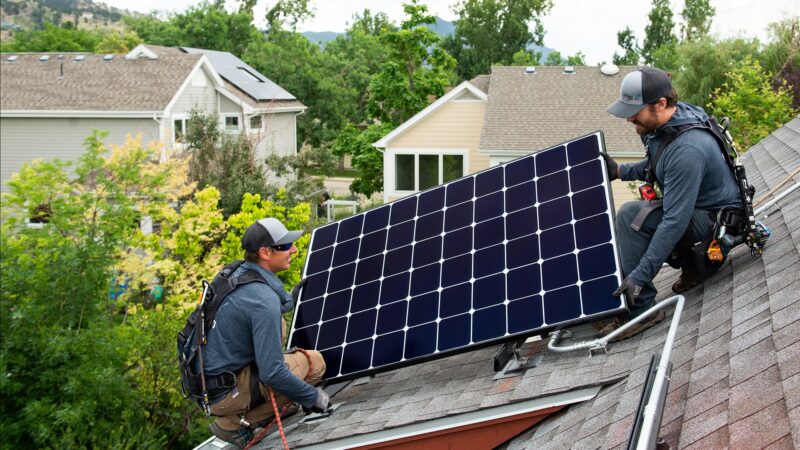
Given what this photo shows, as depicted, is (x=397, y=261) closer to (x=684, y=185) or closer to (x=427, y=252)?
(x=427, y=252)

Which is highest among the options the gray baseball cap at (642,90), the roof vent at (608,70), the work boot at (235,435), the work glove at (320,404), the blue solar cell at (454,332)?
the roof vent at (608,70)

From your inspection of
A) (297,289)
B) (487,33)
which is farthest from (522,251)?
(487,33)

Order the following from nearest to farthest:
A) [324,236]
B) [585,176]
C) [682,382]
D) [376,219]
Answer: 1. [682,382]
2. [585,176]
3. [376,219]
4. [324,236]

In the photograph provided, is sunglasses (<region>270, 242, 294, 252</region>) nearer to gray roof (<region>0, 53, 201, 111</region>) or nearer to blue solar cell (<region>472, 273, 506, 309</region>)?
blue solar cell (<region>472, 273, 506, 309</region>)

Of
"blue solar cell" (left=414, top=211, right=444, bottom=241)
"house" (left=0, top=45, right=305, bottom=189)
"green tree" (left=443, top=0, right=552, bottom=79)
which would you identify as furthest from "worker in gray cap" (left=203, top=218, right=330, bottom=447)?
"green tree" (left=443, top=0, right=552, bottom=79)

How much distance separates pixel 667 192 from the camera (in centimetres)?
532

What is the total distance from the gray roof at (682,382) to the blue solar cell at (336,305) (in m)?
0.64

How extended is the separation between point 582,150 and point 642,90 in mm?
1096

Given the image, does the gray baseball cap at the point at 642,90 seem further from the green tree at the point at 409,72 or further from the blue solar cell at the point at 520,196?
the green tree at the point at 409,72

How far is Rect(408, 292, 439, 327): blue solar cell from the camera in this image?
6195 millimetres

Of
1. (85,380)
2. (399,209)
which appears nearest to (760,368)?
(399,209)

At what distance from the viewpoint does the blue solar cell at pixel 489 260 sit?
6.19 metres

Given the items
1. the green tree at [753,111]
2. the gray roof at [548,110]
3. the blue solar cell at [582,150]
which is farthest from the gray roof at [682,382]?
the gray roof at [548,110]

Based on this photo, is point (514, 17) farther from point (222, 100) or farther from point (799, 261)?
point (799, 261)
